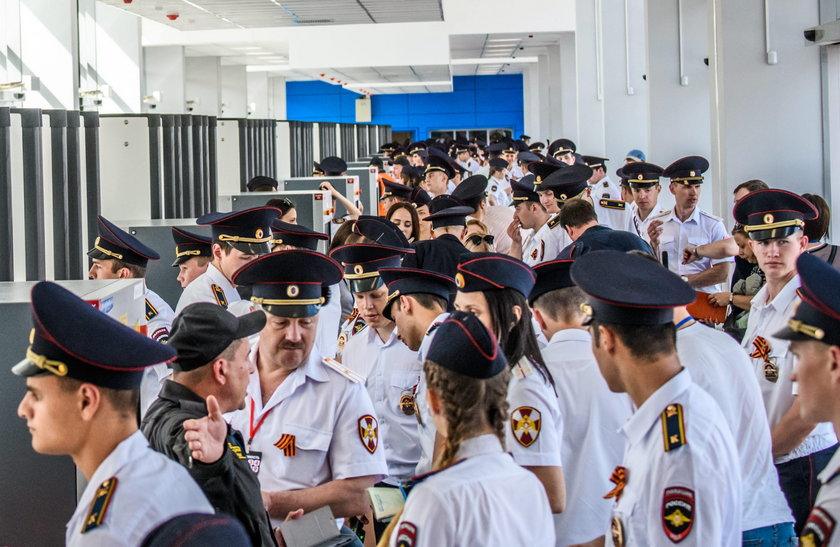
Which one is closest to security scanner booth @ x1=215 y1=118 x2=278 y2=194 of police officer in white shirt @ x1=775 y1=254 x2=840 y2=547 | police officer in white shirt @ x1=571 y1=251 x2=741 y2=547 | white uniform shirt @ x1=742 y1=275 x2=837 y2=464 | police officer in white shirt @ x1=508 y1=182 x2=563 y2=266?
police officer in white shirt @ x1=508 y1=182 x2=563 y2=266

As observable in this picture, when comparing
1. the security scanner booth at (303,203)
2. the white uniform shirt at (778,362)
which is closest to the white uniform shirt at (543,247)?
the security scanner booth at (303,203)

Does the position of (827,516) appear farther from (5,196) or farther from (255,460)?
(5,196)

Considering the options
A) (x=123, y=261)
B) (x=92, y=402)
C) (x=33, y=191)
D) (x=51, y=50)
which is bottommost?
(x=92, y=402)

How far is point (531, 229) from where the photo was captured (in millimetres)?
7430

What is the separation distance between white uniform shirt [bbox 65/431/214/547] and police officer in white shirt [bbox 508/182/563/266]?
481 centimetres

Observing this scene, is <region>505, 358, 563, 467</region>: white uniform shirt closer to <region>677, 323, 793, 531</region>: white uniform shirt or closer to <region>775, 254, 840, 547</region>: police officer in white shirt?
<region>677, 323, 793, 531</region>: white uniform shirt

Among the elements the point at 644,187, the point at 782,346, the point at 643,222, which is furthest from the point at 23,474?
the point at 644,187

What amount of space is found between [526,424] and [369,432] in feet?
1.75

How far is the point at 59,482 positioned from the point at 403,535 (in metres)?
1.35

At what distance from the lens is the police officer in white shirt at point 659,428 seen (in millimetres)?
2164

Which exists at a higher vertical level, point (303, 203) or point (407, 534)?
point (303, 203)

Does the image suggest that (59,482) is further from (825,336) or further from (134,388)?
(825,336)

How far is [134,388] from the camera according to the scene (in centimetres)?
193

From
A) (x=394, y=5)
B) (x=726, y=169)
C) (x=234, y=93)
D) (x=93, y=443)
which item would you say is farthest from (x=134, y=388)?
(x=234, y=93)
